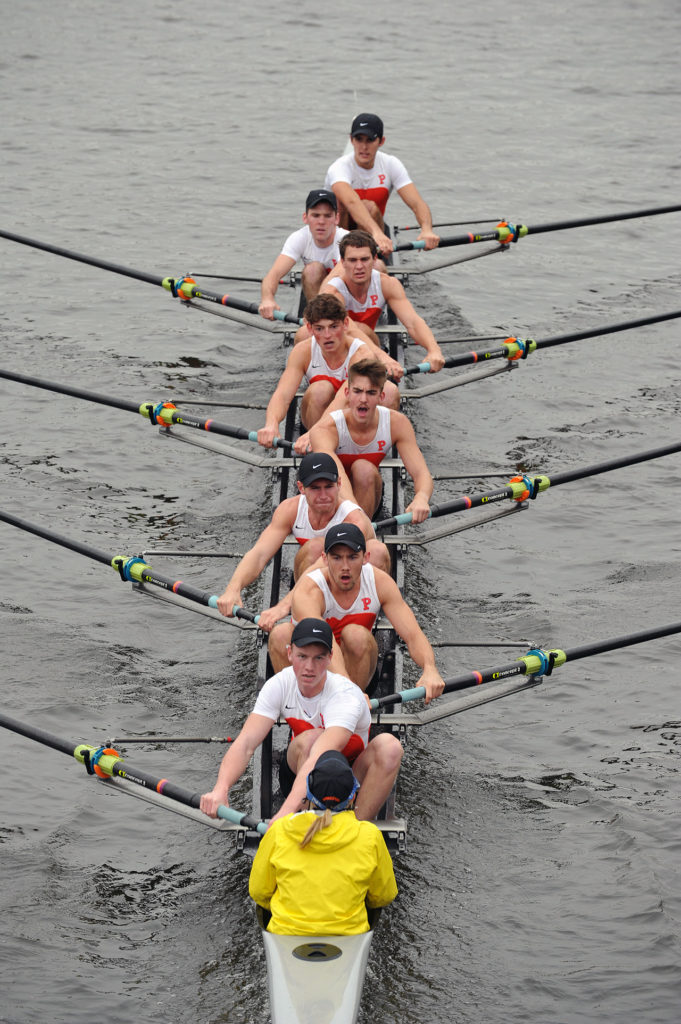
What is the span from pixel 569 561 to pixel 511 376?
390cm

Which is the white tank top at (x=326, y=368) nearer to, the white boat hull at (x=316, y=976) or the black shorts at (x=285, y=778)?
the black shorts at (x=285, y=778)

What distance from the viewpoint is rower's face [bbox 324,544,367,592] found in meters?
7.48

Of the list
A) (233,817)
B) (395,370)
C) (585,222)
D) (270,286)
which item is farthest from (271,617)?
(585,222)

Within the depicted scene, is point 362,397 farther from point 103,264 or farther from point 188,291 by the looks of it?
point 103,264

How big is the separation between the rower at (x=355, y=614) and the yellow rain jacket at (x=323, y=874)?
4.83ft

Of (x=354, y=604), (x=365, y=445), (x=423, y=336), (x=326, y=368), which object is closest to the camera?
(x=354, y=604)

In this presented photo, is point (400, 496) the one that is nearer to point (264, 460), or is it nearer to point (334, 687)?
point (264, 460)

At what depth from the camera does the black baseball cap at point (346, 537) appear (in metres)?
7.39

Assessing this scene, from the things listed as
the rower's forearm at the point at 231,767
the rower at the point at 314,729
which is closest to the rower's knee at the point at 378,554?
the rower at the point at 314,729

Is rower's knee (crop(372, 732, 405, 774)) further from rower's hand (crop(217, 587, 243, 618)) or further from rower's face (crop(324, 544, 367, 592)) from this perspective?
rower's hand (crop(217, 587, 243, 618))

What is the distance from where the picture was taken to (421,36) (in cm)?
2614

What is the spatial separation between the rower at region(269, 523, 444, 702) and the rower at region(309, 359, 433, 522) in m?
1.27

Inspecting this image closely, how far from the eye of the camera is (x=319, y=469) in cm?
805

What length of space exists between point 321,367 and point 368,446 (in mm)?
1049
